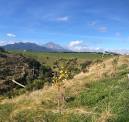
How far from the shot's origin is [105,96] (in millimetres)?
16016

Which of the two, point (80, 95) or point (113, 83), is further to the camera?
point (113, 83)

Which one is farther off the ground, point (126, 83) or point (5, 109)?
point (126, 83)

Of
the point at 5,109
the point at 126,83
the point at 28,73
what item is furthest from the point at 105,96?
the point at 28,73

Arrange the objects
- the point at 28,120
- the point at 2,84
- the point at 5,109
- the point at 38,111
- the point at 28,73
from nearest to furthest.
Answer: the point at 28,120 → the point at 38,111 → the point at 5,109 → the point at 2,84 → the point at 28,73

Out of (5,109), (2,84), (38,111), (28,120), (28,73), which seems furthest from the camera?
(28,73)

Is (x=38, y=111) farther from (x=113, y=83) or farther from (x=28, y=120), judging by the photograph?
(x=113, y=83)

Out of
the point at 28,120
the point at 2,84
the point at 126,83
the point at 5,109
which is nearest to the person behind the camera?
the point at 28,120

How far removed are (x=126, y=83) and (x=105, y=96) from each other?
2745 millimetres

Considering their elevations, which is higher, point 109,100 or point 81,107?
point 109,100

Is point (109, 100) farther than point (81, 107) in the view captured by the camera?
Yes

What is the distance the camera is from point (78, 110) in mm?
14352

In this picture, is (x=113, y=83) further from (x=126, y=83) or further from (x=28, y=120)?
(x=28, y=120)

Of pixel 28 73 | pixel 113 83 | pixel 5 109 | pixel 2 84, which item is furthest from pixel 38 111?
pixel 28 73

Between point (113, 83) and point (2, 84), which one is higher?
point (113, 83)
